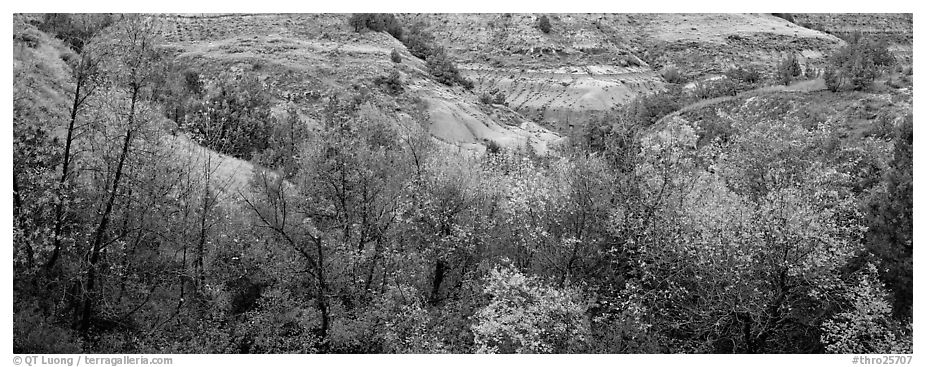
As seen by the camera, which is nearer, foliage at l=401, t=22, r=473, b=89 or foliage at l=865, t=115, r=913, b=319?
foliage at l=865, t=115, r=913, b=319

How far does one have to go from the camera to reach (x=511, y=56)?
81.8 metres

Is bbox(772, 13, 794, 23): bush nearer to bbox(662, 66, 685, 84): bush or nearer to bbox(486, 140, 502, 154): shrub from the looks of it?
bbox(662, 66, 685, 84): bush

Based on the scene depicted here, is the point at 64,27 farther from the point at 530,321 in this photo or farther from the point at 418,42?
the point at 418,42

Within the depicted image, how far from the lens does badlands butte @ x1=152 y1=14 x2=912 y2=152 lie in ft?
188

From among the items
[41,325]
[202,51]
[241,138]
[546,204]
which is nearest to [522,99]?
[202,51]

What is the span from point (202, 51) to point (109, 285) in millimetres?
44477

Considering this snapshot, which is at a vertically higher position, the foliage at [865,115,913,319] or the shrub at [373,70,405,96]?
the shrub at [373,70,405,96]

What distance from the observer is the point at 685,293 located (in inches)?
853

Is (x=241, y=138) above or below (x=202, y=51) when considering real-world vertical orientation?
below

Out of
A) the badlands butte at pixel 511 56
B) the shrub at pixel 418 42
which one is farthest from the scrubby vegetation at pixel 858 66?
the shrub at pixel 418 42

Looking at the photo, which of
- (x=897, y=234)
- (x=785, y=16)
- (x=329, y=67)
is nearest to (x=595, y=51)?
(x=329, y=67)

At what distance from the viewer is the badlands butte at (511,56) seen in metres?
57.3

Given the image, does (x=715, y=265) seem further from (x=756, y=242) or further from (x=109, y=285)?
(x=109, y=285)

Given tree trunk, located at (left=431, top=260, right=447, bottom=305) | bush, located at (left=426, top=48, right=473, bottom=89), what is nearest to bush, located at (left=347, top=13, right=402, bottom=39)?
bush, located at (left=426, top=48, right=473, bottom=89)
